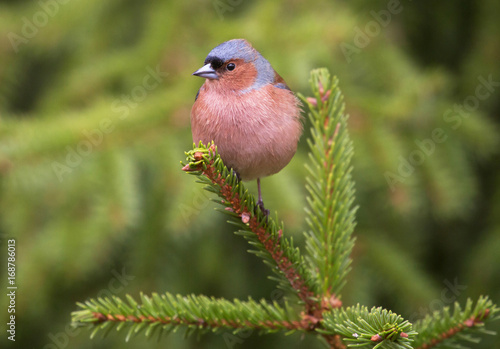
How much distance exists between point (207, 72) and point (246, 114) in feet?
1.13

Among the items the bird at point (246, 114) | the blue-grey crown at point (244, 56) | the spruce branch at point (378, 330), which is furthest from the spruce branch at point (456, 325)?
the blue-grey crown at point (244, 56)

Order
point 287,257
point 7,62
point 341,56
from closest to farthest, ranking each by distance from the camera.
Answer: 1. point 287,257
2. point 341,56
3. point 7,62

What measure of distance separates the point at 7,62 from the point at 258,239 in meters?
2.99

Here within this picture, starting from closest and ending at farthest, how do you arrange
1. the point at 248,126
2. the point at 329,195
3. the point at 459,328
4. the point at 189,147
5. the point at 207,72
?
the point at 459,328, the point at 329,195, the point at 248,126, the point at 207,72, the point at 189,147

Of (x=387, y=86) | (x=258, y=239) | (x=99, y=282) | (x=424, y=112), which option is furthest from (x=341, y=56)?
(x=99, y=282)

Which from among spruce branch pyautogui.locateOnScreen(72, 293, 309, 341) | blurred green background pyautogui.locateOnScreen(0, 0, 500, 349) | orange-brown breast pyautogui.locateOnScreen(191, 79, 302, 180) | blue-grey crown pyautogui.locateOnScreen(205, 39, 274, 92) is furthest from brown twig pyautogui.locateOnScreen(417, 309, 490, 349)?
blue-grey crown pyautogui.locateOnScreen(205, 39, 274, 92)

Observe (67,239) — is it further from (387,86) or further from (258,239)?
(387,86)

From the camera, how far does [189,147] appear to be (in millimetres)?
3441

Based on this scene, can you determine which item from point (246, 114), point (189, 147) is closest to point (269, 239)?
point (246, 114)

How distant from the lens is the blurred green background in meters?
3.29

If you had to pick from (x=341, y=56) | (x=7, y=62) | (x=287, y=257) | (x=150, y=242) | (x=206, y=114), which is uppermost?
(x=7, y=62)

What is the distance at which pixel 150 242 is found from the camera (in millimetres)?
3488

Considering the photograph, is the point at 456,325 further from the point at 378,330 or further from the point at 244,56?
the point at 244,56

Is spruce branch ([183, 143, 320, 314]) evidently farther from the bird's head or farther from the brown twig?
the bird's head
